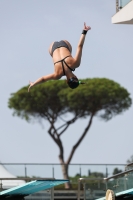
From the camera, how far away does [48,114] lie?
65.3 metres

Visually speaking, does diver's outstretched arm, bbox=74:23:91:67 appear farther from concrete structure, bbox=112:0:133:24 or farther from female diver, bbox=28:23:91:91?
concrete structure, bbox=112:0:133:24

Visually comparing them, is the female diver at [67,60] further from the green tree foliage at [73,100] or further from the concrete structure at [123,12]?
the green tree foliage at [73,100]

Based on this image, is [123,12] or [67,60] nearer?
[67,60]

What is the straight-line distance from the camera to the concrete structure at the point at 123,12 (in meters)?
22.3

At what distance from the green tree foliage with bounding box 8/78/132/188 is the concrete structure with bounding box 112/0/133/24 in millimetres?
38784

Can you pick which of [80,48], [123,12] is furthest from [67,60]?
[123,12]

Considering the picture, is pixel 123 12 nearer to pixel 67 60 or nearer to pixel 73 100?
pixel 67 60

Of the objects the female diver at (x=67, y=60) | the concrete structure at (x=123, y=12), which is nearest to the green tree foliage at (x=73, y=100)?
the concrete structure at (x=123, y=12)

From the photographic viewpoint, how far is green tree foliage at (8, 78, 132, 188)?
63375 millimetres

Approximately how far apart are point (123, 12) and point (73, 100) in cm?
4308

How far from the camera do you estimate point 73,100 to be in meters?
65.8

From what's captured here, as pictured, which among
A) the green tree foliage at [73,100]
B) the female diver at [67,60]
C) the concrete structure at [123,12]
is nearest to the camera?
the female diver at [67,60]

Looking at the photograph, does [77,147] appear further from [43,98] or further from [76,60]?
[76,60]

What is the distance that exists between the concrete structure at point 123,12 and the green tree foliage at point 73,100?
38.8 m
